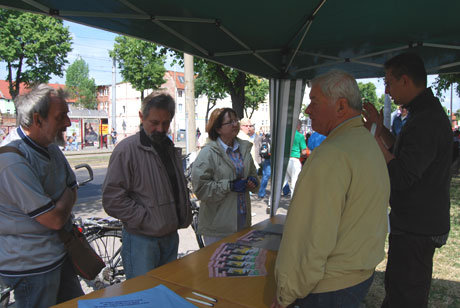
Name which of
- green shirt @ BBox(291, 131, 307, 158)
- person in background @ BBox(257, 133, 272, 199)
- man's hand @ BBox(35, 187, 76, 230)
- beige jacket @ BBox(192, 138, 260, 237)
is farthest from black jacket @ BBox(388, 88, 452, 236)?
person in background @ BBox(257, 133, 272, 199)

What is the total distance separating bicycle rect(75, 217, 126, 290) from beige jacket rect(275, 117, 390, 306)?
8.91 ft

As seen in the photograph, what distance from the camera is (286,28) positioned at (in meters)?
2.79

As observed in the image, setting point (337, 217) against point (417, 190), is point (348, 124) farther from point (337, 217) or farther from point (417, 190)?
point (417, 190)

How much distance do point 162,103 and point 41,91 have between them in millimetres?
752

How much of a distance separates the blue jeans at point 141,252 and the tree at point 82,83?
75.0m

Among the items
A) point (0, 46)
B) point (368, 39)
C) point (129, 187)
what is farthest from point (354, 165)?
point (0, 46)

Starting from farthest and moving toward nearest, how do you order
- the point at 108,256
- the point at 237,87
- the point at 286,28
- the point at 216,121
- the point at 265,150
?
the point at 265,150 < the point at 237,87 < the point at 108,256 < the point at 216,121 < the point at 286,28

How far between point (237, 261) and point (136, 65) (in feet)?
113

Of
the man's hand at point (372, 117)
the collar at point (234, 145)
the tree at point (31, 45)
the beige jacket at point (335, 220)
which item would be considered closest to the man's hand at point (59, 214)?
the beige jacket at point (335, 220)

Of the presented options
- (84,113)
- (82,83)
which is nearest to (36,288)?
(84,113)

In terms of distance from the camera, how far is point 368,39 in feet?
10.0

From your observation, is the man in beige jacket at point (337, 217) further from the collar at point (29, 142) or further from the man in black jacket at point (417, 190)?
the collar at point (29, 142)

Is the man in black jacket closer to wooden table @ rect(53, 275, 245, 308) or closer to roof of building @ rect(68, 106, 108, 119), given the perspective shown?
wooden table @ rect(53, 275, 245, 308)

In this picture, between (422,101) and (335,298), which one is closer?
(335,298)
